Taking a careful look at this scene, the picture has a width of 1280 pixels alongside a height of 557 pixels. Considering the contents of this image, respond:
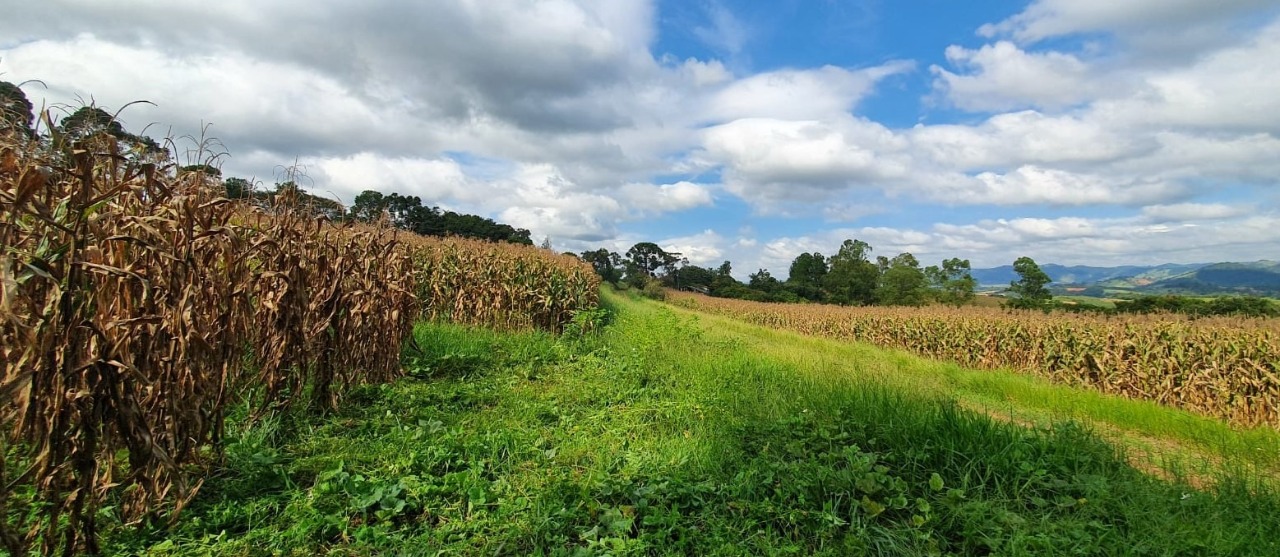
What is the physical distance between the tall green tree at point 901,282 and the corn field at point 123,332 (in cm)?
5870

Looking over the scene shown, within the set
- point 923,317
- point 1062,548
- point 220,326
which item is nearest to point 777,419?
point 1062,548

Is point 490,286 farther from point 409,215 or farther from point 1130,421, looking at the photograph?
point 1130,421

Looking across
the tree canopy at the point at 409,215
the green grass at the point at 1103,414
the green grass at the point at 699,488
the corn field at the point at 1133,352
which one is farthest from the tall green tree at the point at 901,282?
the green grass at the point at 699,488

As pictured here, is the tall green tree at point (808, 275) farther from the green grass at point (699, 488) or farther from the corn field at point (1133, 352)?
the green grass at point (699, 488)

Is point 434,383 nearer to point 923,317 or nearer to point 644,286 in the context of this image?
point 923,317

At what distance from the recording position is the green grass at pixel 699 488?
3.10 metres

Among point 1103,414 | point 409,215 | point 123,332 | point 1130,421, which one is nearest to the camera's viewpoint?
point 123,332

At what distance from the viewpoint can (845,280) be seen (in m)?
64.9

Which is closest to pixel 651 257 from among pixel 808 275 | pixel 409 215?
pixel 808 275

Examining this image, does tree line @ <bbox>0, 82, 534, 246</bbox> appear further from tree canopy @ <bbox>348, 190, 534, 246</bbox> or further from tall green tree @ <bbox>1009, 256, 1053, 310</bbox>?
tall green tree @ <bbox>1009, 256, 1053, 310</bbox>

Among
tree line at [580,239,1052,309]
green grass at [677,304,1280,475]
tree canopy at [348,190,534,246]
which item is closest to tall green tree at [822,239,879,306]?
tree line at [580,239,1052,309]

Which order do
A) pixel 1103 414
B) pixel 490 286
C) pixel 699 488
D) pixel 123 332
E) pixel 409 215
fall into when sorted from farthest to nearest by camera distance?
pixel 409 215 → pixel 490 286 → pixel 1103 414 → pixel 699 488 → pixel 123 332

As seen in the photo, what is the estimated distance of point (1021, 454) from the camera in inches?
158

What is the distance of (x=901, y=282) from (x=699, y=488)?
6377cm
